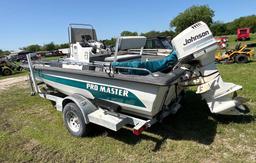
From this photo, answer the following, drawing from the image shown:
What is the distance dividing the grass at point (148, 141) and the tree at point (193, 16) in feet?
208

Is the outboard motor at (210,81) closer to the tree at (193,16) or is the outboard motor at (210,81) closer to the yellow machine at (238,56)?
the yellow machine at (238,56)

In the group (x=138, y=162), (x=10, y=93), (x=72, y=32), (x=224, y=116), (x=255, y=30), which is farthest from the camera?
(x=255, y=30)

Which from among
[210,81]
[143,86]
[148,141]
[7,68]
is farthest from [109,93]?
[7,68]

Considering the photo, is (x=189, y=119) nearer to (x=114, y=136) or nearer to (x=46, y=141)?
(x=114, y=136)

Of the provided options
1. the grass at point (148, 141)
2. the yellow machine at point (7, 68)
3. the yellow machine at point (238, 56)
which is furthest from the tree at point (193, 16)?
the grass at point (148, 141)

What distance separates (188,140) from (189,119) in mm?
866

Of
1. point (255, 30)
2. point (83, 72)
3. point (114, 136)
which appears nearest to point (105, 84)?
point (83, 72)

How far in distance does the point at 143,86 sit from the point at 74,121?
1590 millimetres

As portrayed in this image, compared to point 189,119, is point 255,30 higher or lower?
higher

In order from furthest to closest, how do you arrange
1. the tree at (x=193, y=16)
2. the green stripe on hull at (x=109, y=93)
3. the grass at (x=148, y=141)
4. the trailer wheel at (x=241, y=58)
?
the tree at (x=193, y=16), the trailer wheel at (x=241, y=58), the green stripe on hull at (x=109, y=93), the grass at (x=148, y=141)

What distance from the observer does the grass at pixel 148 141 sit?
342cm

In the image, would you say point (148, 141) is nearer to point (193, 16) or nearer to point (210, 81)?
point (210, 81)

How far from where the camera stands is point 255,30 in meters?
51.5

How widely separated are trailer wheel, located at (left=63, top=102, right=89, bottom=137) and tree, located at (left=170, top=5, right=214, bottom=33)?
210ft
